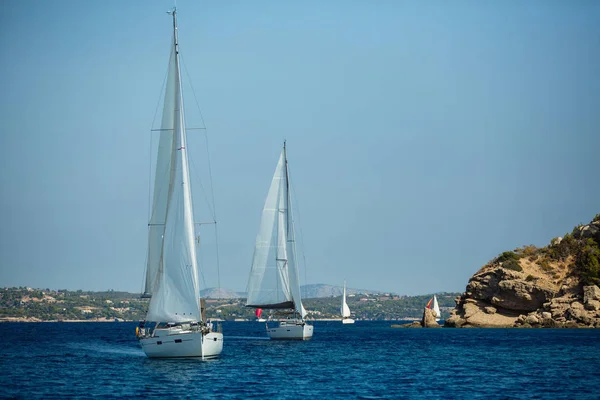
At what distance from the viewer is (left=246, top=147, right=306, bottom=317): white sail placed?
252 feet

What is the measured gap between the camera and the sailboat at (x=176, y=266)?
4741 cm

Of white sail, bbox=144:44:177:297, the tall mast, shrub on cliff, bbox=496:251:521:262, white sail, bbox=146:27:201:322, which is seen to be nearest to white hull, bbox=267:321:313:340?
the tall mast

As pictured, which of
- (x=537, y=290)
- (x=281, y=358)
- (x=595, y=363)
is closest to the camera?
(x=595, y=363)

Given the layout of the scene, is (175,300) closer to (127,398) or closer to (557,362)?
(127,398)

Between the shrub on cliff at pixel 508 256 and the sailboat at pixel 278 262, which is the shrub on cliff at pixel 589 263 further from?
the sailboat at pixel 278 262

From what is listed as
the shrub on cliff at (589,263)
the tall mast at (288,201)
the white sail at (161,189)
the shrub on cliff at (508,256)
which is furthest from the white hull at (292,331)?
the shrub on cliff at (508,256)

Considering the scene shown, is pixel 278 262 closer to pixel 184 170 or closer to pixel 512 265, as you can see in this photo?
pixel 184 170

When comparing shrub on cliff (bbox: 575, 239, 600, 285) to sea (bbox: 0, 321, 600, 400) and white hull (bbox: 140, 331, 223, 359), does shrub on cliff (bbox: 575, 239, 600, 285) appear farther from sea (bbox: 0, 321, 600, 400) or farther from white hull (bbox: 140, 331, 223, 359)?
white hull (bbox: 140, 331, 223, 359)

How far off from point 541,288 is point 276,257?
48.3m

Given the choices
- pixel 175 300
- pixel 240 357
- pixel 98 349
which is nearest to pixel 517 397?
pixel 175 300

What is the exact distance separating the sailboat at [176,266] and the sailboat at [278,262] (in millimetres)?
26827

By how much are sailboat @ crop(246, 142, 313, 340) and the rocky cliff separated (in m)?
44.1

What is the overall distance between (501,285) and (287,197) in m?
46.0

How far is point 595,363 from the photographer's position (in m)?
51.5
